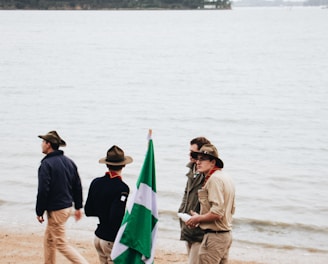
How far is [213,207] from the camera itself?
679 centimetres

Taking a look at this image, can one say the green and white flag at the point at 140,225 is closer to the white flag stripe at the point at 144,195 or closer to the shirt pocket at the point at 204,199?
the white flag stripe at the point at 144,195

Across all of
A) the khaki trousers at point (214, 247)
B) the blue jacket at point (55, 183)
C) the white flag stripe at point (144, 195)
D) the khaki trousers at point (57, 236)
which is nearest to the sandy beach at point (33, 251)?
the khaki trousers at point (57, 236)

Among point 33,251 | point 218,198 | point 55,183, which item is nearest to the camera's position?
point 218,198

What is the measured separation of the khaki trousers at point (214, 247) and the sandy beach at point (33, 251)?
11.6 ft

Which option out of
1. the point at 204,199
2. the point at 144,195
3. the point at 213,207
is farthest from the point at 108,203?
the point at 213,207

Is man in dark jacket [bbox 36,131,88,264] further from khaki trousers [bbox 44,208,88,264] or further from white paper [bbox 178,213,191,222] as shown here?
white paper [bbox 178,213,191,222]

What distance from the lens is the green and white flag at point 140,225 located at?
6980 millimetres

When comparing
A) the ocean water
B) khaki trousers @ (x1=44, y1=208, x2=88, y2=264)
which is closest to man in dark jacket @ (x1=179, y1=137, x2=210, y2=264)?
khaki trousers @ (x1=44, y1=208, x2=88, y2=264)

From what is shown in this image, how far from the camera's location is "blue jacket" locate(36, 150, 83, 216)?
26.3 feet

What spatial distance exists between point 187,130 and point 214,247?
2123 cm

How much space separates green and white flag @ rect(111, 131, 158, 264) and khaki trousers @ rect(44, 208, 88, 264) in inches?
54.7

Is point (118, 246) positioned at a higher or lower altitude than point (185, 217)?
lower

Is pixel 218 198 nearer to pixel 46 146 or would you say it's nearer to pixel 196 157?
pixel 196 157

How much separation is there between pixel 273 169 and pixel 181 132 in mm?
8178
